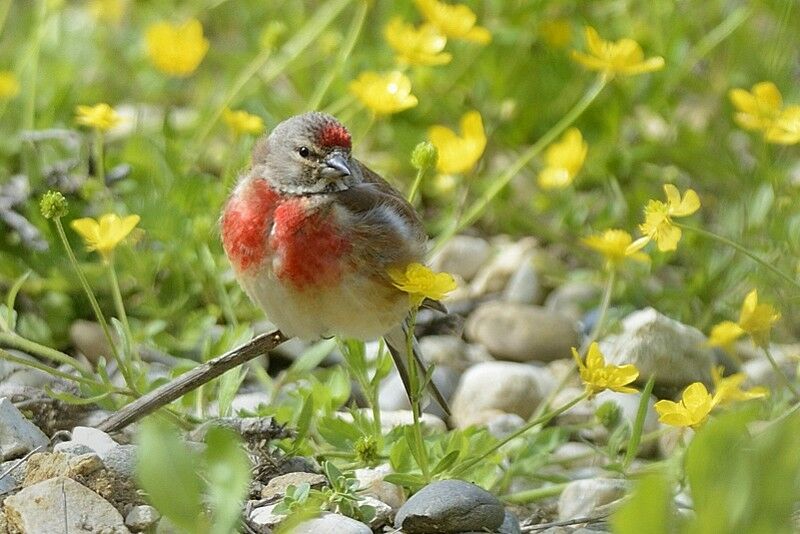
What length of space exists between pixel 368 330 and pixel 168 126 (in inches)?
51.4

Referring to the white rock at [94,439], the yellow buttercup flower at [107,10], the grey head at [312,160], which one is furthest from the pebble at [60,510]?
the yellow buttercup flower at [107,10]

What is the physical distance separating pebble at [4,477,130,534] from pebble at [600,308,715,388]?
5.66 ft

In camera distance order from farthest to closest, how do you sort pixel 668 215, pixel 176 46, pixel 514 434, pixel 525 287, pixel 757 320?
Result: 1. pixel 525 287
2. pixel 176 46
3. pixel 757 320
4. pixel 668 215
5. pixel 514 434

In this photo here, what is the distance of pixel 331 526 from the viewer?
2564 millimetres

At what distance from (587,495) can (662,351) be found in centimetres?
74

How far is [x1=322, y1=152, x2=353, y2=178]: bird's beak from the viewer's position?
3.09 metres

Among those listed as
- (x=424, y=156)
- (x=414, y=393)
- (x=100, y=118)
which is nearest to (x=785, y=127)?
(x=424, y=156)

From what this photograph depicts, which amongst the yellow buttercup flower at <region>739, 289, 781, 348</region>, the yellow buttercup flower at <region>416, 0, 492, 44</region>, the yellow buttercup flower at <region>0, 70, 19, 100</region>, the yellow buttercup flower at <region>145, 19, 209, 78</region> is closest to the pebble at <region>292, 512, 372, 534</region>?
the yellow buttercup flower at <region>739, 289, 781, 348</region>

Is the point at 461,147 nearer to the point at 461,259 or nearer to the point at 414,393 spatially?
the point at 461,259

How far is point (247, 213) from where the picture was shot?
3090mm

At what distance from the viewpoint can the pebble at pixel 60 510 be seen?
8.03 feet

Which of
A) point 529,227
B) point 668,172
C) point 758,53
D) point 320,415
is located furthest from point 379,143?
point 320,415

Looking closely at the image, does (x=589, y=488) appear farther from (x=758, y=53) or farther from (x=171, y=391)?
(x=758, y=53)

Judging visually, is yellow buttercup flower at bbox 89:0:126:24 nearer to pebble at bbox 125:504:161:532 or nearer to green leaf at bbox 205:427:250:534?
pebble at bbox 125:504:161:532
